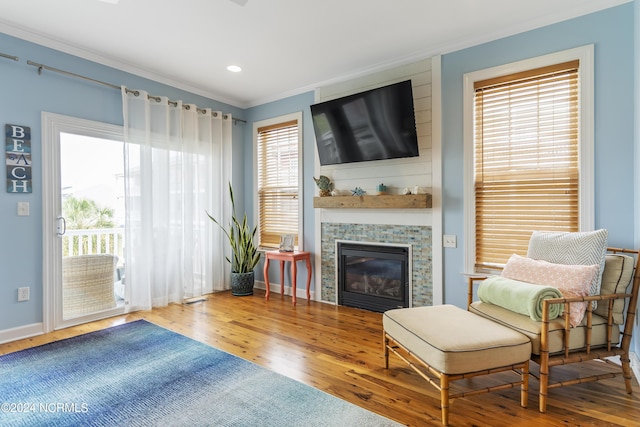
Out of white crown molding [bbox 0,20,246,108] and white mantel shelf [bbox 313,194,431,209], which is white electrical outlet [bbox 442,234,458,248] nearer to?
white mantel shelf [bbox 313,194,431,209]

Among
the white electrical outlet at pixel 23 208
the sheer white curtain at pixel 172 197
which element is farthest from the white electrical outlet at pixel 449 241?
the white electrical outlet at pixel 23 208

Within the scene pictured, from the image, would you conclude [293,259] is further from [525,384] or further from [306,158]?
[525,384]

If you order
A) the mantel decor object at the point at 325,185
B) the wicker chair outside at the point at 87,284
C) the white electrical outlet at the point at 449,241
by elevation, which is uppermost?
the mantel decor object at the point at 325,185

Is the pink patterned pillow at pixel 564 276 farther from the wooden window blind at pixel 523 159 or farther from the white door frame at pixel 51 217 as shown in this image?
the white door frame at pixel 51 217

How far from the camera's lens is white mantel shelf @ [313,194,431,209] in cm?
319

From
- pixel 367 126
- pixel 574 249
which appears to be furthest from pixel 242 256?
pixel 574 249

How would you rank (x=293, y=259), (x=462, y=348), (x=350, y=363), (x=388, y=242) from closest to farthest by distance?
(x=462, y=348) → (x=350, y=363) → (x=388, y=242) → (x=293, y=259)

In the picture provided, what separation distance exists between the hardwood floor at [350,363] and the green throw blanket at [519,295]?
502 mm

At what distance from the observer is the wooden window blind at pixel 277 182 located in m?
4.39

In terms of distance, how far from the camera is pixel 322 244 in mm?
4074

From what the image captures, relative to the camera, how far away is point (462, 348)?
1.71 metres

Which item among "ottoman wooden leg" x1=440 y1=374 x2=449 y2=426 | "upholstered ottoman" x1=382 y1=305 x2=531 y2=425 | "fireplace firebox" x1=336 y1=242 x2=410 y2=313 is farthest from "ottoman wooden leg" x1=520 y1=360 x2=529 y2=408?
"fireplace firebox" x1=336 y1=242 x2=410 y2=313

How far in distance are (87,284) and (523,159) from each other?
4176 mm

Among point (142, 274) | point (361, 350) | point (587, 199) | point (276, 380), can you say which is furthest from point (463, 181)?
point (142, 274)
